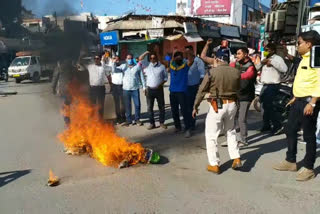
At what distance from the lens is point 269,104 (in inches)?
257

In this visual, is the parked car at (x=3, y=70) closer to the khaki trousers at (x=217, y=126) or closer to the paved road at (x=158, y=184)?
the paved road at (x=158, y=184)

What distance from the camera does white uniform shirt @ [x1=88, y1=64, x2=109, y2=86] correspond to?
736 cm

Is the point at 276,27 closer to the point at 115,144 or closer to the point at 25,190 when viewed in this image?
the point at 115,144

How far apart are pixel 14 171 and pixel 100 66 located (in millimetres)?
3536

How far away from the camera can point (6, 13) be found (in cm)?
595

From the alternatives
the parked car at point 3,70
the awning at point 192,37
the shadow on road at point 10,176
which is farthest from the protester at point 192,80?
the parked car at point 3,70

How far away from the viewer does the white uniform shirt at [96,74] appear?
24.1 feet

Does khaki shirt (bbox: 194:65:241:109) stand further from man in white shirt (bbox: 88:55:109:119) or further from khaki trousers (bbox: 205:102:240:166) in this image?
man in white shirt (bbox: 88:55:109:119)

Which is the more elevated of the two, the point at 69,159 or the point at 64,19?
the point at 64,19

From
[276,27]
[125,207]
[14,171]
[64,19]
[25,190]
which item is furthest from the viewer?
[276,27]

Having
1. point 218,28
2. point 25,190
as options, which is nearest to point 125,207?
point 25,190

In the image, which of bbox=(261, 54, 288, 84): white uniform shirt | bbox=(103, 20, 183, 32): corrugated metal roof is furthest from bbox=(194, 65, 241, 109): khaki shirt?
bbox=(103, 20, 183, 32): corrugated metal roof

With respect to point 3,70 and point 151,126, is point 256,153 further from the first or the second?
point 3,70

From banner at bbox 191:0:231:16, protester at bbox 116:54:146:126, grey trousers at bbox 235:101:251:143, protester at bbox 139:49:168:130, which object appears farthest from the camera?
banner at bbox 191:0:231:16
